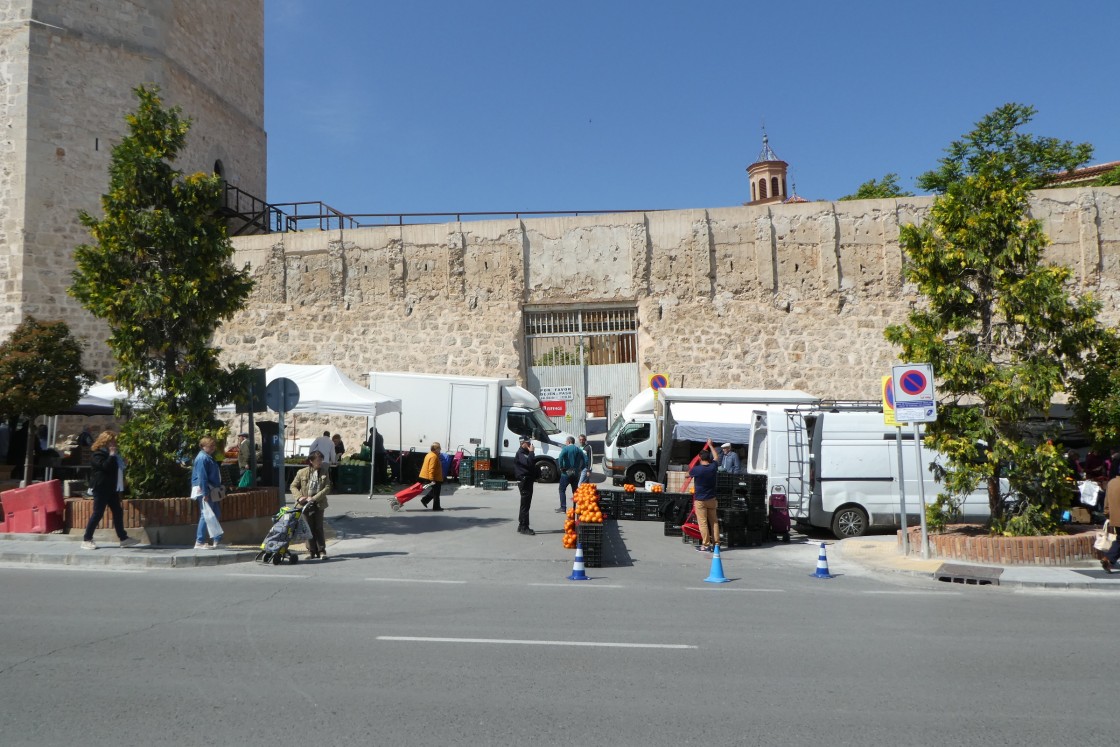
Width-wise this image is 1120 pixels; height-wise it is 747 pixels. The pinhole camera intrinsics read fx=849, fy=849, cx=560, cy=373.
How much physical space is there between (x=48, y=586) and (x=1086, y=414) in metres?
15.7

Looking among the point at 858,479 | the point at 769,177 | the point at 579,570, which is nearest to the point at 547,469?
the point at 858,479

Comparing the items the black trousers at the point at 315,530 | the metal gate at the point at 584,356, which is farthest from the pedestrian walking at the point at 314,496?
the metal gate at the point at 584,356

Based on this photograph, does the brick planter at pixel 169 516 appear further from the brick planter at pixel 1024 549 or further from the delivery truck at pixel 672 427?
the brick planter at pixel 1024 549

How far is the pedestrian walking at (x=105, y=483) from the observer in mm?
11531

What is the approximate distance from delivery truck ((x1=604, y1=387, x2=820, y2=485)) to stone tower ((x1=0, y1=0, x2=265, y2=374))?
15796 mm

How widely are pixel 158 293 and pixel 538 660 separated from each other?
9724 mm

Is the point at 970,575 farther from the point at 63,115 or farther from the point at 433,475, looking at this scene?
the point at 63,115

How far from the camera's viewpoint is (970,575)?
35.2 ft

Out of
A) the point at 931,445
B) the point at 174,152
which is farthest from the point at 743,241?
the point at 174,152

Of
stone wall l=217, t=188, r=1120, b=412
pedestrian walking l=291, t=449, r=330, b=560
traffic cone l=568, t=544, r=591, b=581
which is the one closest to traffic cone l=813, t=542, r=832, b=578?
traffic cone l=568, t=544, r=591, b=581

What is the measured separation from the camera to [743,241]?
1078 inches

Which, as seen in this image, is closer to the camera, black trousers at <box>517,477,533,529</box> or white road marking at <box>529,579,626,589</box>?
white road marking at <box>529,579,626,589</box>

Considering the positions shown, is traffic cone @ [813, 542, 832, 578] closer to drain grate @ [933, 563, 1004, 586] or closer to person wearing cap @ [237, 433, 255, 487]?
drain grate @ [933, 563, 1004, 586]

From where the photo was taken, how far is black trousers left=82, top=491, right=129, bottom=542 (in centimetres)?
1166
